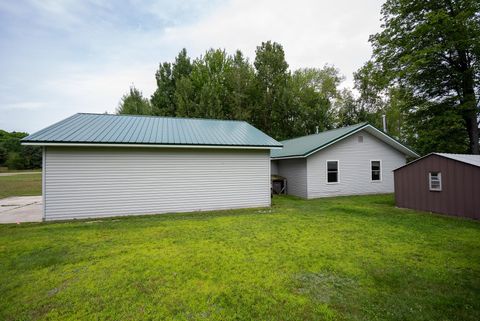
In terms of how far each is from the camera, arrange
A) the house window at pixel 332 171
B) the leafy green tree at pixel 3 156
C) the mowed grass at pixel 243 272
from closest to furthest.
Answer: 1. the mowed grass at pixel 243 272
2. the house window at pixel 332 171
3. the leafy green tree at pixel 3 156

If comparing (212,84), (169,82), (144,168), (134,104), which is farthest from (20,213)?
(134,104)

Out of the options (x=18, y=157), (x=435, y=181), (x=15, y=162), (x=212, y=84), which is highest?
(x=212, y=84)

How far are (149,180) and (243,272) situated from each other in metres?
6.33

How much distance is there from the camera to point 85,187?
815cm

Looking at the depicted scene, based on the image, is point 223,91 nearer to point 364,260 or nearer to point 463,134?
point 463,134

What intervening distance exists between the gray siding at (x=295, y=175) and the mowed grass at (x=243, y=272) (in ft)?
21.1

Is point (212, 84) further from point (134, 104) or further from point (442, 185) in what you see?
point (442, 185)

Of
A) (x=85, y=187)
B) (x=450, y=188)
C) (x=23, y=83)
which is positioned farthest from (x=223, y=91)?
(x=450, y=188)

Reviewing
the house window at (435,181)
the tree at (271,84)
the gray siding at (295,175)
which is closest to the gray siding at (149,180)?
the gray siding at (295,175)

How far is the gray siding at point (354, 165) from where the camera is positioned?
43.4 ft

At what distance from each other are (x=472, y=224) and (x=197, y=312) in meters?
8.70

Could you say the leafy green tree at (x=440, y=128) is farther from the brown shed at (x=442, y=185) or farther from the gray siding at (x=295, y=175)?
the gray siding at (x=295, y=175)

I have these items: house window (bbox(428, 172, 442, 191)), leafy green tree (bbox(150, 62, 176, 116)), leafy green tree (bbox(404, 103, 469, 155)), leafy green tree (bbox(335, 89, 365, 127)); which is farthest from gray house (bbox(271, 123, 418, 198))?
leafy green tree (bbox(150, 62, 176, 116))

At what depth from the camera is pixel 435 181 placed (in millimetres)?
8297
